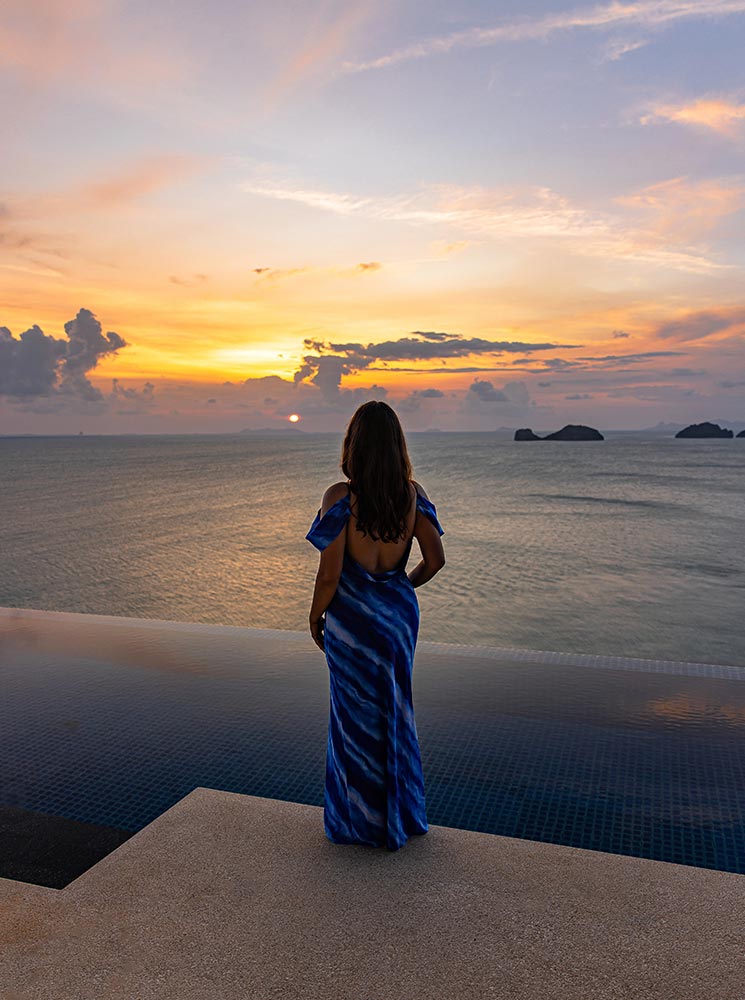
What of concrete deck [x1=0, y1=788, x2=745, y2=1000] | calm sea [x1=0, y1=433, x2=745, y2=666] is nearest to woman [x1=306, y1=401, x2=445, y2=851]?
concrete deck [x1=0, y1=788, x2=745, y2=1000]

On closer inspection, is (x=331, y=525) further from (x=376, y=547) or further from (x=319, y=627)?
(x=319, y=627)

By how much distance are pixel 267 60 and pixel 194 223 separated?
5185 millimetres

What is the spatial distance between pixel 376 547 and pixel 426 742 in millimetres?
2190

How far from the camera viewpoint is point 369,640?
95.7 inches

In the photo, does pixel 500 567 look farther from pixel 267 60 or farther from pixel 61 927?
pixel 61 927

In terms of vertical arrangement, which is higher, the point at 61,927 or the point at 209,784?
the point at 61,927

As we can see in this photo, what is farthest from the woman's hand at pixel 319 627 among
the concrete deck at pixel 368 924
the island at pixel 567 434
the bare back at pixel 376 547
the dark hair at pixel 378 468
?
the island at pixel 567 434

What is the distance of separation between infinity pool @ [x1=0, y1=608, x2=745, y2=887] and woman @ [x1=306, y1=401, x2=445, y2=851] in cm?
100

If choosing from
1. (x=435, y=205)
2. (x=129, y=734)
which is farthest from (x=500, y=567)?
(x=129, y=734)

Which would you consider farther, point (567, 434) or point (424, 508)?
point (567, 434)

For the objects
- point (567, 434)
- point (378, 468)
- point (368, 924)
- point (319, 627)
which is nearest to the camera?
point (368, 924)

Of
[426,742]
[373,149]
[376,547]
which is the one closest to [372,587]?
[376,547]

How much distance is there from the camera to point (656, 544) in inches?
688

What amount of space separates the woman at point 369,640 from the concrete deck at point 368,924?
0.16 meters
